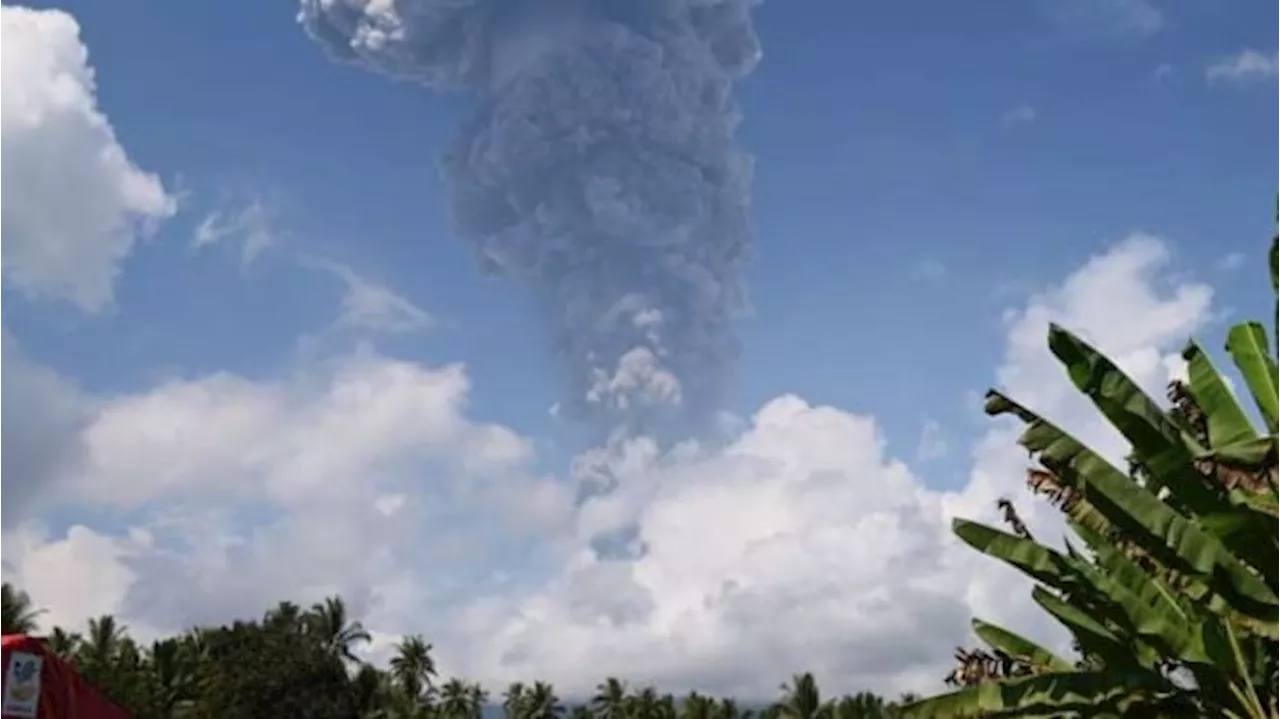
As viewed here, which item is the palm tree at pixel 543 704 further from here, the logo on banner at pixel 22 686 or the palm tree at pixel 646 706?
the logo on banner at pixel 22 686

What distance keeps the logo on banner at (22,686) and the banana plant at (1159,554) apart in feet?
22.6

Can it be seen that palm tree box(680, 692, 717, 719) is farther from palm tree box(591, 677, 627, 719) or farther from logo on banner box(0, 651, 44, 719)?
logo on banner box(0, 651, 44, 719)

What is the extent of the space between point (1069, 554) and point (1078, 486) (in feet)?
3.34

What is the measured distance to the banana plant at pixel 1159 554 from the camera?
11.5 meters

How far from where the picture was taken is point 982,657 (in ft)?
44.8

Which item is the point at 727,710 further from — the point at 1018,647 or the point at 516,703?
the point at 1018,647

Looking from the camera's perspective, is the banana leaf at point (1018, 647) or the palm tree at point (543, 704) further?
the palm tree at point (543, 704)

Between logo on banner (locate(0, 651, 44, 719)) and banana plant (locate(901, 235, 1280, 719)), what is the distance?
22.6ft

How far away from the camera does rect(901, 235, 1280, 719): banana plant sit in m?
11.5

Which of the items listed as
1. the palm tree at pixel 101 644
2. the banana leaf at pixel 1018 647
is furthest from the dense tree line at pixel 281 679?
the banana leaf at pixel 1018 647

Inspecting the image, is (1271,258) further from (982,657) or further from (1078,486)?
(982,657)

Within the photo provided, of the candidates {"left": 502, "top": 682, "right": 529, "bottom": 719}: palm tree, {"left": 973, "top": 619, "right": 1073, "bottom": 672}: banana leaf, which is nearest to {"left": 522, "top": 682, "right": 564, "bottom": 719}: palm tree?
{"left": 502, "top": 682, "right": 529, "bottom": 719}: palm tree

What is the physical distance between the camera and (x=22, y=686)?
9.04 meters

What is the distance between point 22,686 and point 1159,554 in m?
8.26
